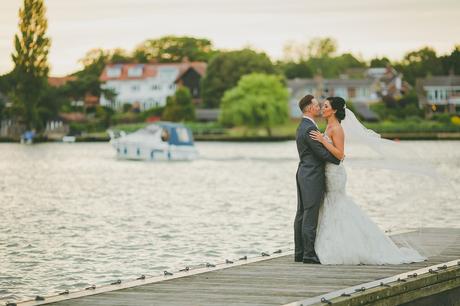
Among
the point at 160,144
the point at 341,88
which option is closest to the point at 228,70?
the point at 341,88

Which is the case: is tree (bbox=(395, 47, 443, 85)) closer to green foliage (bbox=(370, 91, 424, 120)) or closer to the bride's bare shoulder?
green foliage (bbox=(370, 91, 424, 120))

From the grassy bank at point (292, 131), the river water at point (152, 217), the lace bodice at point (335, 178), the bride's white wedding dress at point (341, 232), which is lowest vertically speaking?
the grassy bank at point (292, 131)

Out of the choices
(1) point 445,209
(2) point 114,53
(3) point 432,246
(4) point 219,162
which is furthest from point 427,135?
(3) point 432,246

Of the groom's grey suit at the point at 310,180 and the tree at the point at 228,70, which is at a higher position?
the tree at the point at 228,70

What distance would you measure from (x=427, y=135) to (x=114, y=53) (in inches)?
2970

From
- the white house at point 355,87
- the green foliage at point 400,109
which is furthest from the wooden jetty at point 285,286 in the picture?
the white house at point 355,87

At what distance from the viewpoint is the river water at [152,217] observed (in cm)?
1731

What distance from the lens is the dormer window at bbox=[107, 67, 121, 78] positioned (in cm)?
17738

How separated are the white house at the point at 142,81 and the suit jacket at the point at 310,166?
158663 millimetres

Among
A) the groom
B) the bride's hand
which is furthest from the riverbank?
the bride's hand

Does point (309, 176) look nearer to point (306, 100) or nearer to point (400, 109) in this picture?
point (306, 100)

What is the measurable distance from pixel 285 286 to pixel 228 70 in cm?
13421

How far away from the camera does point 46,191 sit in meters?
44.1

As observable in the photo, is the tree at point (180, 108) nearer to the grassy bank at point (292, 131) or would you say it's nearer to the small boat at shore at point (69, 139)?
the grassy bank at point (292, 131)
